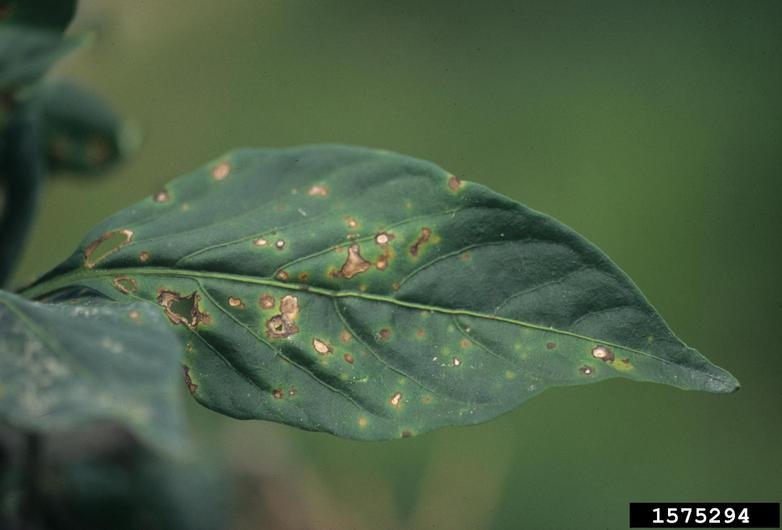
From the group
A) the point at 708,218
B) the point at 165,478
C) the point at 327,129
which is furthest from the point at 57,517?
the point at 708,218

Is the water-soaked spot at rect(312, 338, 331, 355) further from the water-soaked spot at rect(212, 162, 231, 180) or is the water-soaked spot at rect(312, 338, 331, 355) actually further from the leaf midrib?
the water-soaked spot at rect(212, 162, 231, 180)

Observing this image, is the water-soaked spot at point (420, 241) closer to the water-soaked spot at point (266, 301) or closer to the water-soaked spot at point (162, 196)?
the water-soaked spot at point (266, 301)

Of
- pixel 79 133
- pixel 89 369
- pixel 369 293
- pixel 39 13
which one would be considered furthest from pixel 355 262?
pixel 79 133

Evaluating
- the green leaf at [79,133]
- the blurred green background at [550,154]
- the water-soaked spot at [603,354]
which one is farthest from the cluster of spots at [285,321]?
the blurred green background at [550,154]

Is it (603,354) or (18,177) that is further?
(18,177)

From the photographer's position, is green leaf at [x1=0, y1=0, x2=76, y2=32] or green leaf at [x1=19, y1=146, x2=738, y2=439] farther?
green leaf at [x1=0, y1=0, x2=76, y2=32]

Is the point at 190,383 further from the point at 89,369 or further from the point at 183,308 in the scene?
the point at 89,369

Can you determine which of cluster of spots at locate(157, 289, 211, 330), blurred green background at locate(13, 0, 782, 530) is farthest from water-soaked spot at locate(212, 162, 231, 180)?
blurred green background at locate(13, 0, 782, 530)
